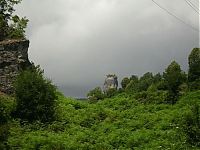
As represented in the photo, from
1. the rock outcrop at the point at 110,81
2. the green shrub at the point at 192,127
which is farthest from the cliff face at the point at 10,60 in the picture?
the rock outcrop at the point at 110,81

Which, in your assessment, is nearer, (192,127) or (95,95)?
(192,127)

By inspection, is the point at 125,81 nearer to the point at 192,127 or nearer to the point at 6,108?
the point at 6,108

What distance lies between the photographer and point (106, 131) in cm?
3041

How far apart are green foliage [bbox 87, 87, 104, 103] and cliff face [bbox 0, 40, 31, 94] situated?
1241 inches

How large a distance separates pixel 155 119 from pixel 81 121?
580 cm

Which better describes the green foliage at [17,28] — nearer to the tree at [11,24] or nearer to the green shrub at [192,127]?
the tree at [11,24]

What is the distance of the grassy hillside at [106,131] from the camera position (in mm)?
24328

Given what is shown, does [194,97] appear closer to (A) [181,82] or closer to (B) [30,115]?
(A) [181,82]

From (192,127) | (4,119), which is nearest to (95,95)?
(192,127)

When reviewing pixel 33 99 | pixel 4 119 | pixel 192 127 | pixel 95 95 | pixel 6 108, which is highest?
pixel 95 95

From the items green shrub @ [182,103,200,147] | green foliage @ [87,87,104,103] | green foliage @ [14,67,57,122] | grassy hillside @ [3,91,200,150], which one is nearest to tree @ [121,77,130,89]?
green foliage @ [87,87,104,103]

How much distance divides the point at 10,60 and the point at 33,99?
8117 mm

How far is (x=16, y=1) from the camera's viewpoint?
40156 mm

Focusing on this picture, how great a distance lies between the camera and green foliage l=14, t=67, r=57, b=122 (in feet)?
99.7
